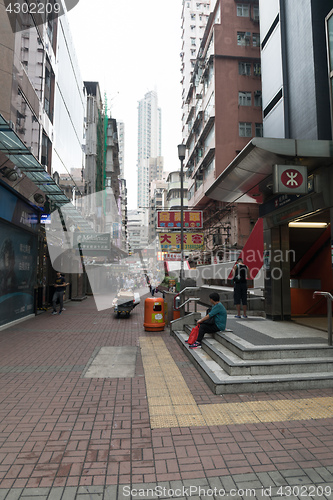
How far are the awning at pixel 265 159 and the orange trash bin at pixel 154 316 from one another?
4255 millimetres

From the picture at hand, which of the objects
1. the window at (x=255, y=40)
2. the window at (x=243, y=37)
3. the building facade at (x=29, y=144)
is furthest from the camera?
the window at (x=243, y=37)

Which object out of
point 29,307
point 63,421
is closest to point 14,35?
point 29,307

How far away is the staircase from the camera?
207 inches

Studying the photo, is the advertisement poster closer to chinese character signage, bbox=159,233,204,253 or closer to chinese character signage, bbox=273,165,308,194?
chinese character signage, bbox=159,233,204,253

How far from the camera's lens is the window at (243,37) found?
102 feet

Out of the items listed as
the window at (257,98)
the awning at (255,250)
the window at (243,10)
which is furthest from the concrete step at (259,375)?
the window at (243,10)

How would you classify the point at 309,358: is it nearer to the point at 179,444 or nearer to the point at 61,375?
the point at 179,444

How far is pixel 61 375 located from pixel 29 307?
8626 millimetres

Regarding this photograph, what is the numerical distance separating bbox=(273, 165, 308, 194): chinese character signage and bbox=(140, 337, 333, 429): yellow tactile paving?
166 inches

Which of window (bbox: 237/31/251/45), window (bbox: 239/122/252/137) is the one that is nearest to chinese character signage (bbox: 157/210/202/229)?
window (bbox: 239/122/252/137)

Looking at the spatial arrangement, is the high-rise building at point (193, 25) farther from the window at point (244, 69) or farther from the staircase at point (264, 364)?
the staircase at point (264, 364)

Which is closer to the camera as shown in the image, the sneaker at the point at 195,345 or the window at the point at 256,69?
the sneaker at the point at 195,345

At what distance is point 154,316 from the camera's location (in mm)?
11008

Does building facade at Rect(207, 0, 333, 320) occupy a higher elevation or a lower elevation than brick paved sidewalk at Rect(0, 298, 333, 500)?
higher
